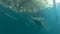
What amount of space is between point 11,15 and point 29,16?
242mm

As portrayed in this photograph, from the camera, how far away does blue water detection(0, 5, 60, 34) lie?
2346 millimetres

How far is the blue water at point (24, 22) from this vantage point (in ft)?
7.70

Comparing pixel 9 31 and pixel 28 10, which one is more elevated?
pixel 28 10

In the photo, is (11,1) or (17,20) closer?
(11,1)

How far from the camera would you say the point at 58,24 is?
2.66m

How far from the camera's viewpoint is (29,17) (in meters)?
2.49

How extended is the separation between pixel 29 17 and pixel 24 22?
0.09 m

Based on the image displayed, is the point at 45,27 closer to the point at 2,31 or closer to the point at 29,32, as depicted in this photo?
the point at 29,32

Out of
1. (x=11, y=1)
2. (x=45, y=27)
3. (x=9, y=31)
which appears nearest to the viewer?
(x=11, y=1)

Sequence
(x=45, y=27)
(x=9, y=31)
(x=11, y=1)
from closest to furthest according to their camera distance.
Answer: (x=11, y=1)
(x=9, y=31)
(x=45, y=27)

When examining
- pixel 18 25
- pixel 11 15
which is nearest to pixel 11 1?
pixel 11 15

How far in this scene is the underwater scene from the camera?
91.8 inches

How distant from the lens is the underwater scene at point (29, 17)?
233cm

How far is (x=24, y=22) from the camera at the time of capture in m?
2.47
